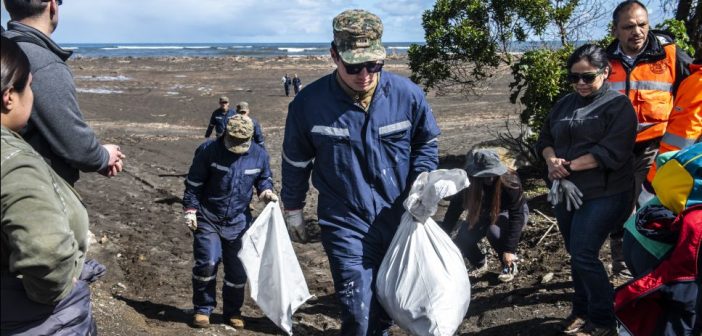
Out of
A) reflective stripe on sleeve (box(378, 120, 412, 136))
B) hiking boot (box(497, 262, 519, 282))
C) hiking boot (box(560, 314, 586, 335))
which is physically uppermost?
reflective stripe on sleeve (box(378, 120, 412, 136))

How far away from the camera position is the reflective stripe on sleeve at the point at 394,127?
3.80 meters

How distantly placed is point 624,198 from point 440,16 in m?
6.48

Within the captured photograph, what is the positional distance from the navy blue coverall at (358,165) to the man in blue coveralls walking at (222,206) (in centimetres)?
191

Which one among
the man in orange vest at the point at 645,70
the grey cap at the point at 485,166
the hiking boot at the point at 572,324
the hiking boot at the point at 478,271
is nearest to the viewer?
the man in orange vest at the point at 645,70

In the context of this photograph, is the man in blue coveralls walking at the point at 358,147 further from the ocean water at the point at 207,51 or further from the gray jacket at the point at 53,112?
the ocean water at the point at 207,51

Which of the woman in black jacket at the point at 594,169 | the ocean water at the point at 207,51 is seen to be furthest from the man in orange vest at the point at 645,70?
the ocean water at the point at 207,51

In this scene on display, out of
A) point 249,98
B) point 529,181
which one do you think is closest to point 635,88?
point 529,181

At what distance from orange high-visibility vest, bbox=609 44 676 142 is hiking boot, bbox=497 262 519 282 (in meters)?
1.96

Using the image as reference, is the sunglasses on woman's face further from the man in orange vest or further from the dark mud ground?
the dark mud ground

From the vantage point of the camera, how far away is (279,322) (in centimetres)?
465

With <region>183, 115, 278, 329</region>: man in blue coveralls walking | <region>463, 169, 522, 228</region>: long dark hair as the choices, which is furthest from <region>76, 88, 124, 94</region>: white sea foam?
<region>463, 169, 522, 228</region>: long dark hair

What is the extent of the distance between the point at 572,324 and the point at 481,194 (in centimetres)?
148

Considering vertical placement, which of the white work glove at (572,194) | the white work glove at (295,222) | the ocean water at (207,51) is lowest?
the ocean water at (207,51)

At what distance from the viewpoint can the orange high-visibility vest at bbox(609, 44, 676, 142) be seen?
15.1 ft
